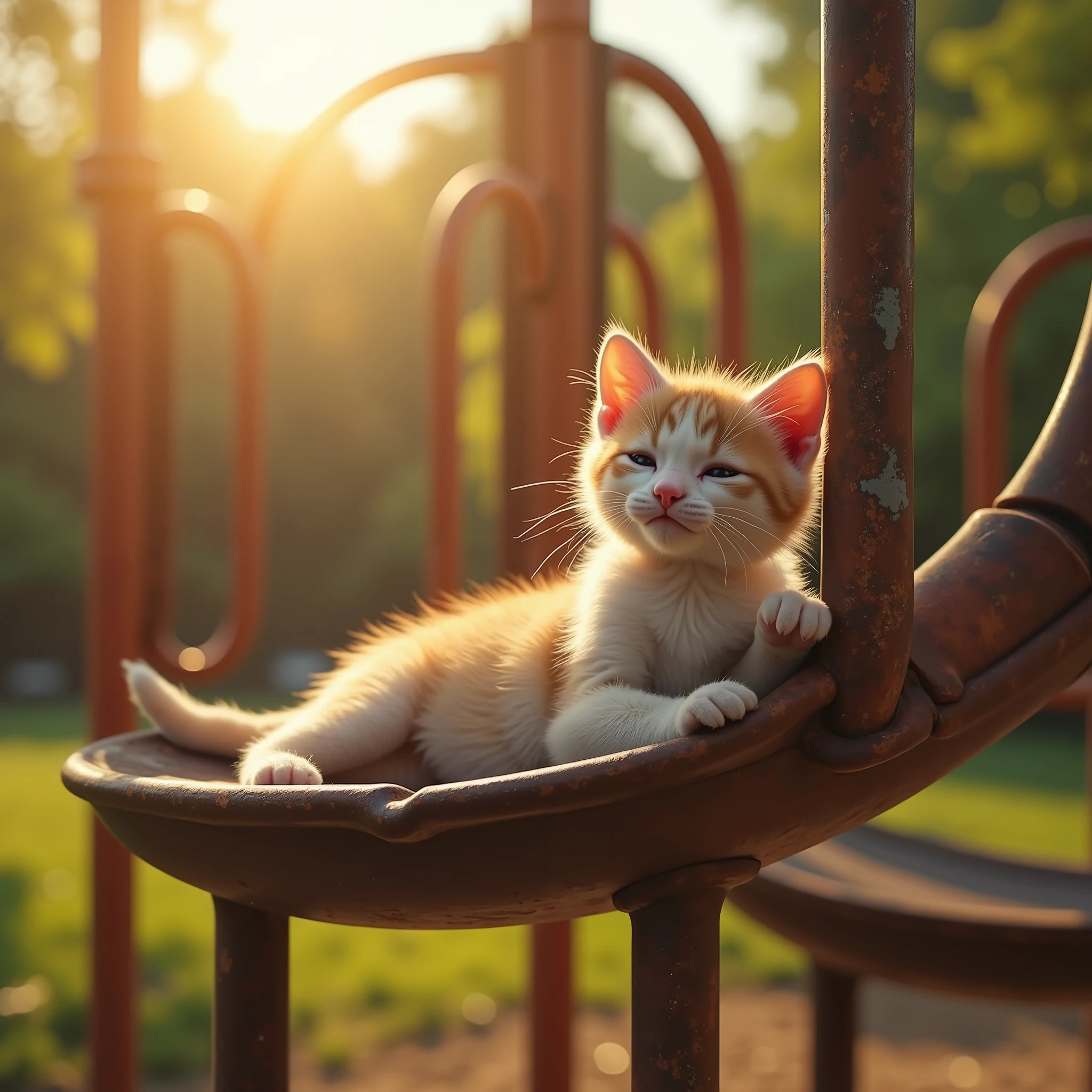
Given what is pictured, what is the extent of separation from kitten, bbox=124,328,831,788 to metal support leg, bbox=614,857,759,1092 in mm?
95

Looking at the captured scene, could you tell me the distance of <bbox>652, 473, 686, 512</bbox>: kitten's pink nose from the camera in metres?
0.83

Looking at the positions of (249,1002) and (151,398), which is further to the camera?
(151,398)

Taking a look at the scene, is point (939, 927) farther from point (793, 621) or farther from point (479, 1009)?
point (479, 1009)

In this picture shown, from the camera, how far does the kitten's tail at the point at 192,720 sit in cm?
102

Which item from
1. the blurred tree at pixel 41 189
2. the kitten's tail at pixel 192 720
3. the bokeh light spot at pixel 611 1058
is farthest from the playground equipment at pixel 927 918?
the blurred tree at pixel 41 189

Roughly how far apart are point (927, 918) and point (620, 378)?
2.47ft

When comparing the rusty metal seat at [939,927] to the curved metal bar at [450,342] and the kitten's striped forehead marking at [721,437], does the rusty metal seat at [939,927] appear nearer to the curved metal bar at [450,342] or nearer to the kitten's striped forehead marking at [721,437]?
the curved metal bar at [450,342]

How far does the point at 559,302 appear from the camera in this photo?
5.36ft

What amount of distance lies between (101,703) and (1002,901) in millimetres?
1285

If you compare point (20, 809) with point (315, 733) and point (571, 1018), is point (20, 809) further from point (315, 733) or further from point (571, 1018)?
point (315, 733)

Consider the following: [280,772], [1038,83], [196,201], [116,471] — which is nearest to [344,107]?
[196,201]

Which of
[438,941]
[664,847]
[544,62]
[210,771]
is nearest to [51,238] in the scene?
[438,941]

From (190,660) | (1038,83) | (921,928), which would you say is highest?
(1038,83)

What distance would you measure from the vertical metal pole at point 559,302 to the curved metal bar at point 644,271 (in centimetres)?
45
